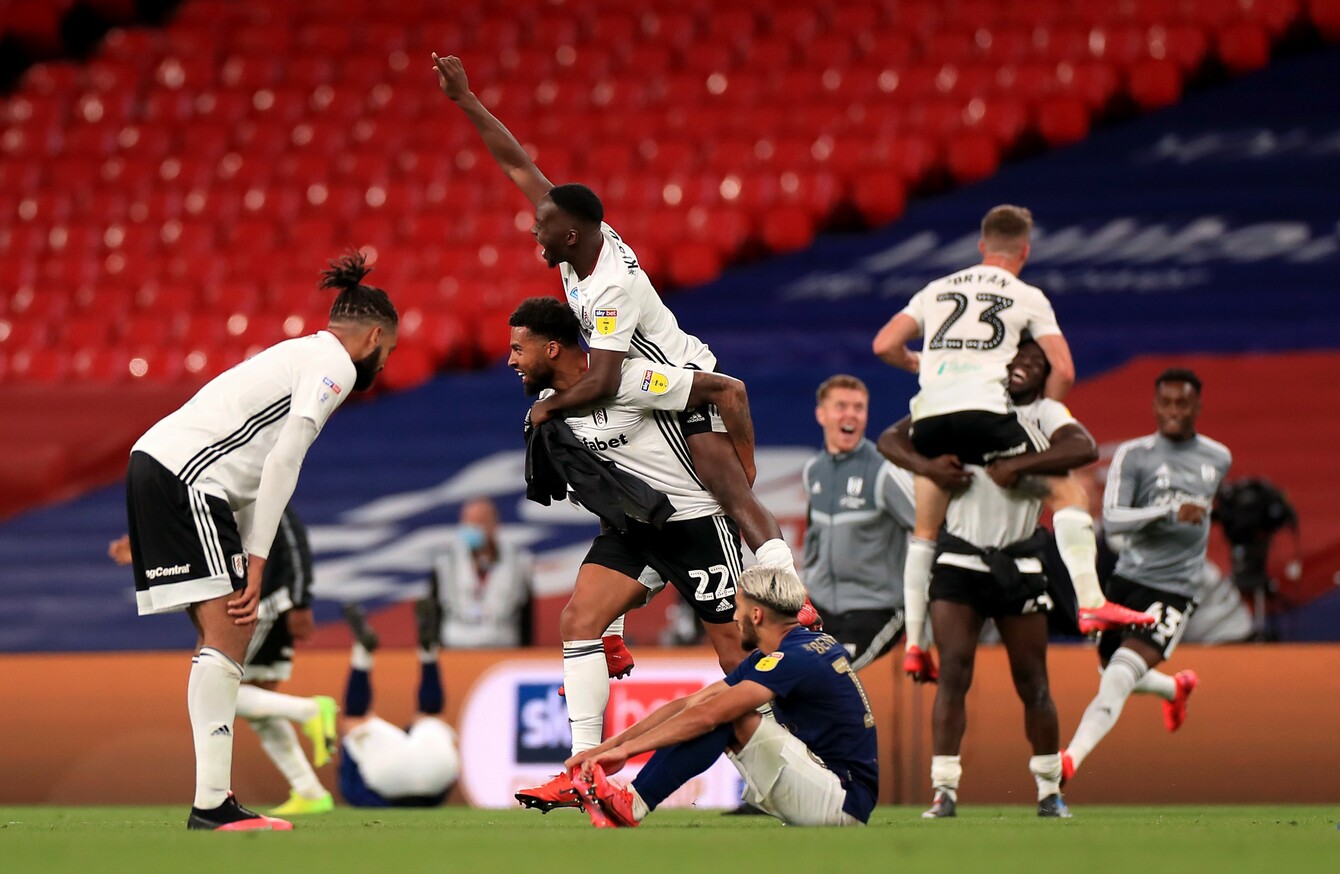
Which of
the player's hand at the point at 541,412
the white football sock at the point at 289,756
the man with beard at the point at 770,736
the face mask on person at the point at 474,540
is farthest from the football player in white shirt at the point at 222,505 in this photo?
the face mask on person at the point at 474,540

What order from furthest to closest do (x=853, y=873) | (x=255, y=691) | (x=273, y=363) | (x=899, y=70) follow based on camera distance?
(x=899, y=70), (x=255, y=691), (x=273, y=363), (x=853, y=873)

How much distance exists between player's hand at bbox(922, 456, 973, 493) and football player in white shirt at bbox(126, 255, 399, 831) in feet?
9.46

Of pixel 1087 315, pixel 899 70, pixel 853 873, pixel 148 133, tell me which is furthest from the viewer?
pixel 148 133

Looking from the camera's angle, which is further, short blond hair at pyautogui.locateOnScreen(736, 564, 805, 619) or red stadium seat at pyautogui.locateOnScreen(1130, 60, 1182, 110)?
red stadium seat at pyautogui.locateOnScreen(1130, 60, 1182, 110)

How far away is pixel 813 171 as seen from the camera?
57.8 ft

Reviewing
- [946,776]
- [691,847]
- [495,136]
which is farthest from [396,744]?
[691,847]

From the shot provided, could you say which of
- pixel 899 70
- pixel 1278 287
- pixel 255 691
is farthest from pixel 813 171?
pixel 255 691

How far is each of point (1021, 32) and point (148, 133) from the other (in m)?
10.0

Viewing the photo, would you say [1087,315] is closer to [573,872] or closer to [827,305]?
[827,305]

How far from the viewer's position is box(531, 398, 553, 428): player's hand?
713cm

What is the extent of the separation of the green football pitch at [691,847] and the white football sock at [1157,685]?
65.3 inches

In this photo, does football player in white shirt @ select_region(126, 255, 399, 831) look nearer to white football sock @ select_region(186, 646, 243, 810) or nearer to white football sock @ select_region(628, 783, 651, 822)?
white football sock @ select_region(186, 646, 243, 810)

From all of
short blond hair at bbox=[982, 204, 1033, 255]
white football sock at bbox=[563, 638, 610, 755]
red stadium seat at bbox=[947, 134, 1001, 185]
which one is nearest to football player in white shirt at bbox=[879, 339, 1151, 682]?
short blond hair at bbox=[982, 204, 1033, 255]

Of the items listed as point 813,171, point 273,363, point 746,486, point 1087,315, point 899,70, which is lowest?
point 746,486
